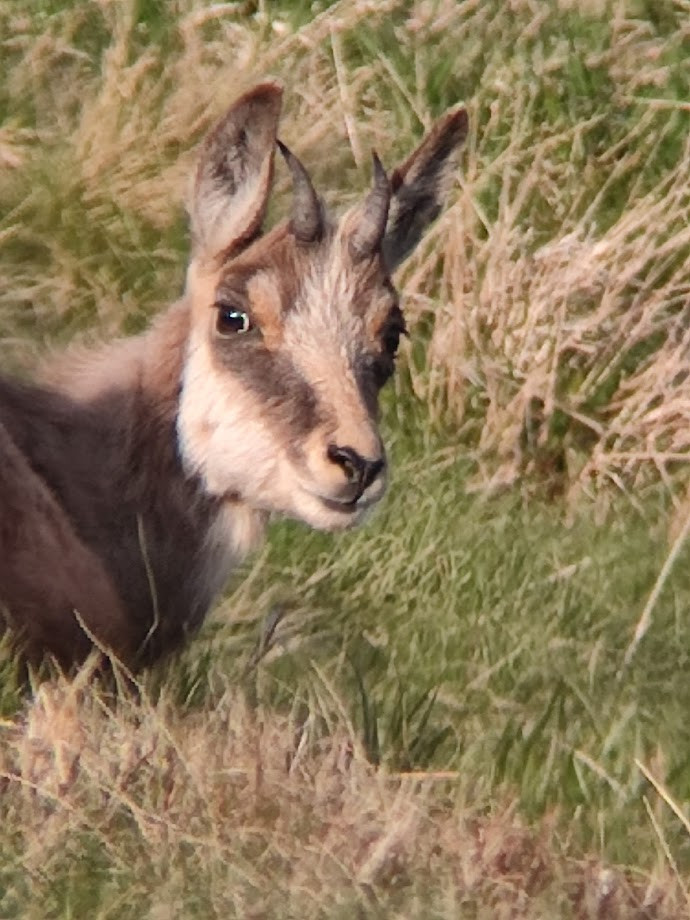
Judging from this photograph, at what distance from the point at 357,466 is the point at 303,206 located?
67 centimetres

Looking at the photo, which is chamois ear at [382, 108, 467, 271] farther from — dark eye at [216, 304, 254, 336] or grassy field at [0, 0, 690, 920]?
grassy field at [0, 0, 690, 920]

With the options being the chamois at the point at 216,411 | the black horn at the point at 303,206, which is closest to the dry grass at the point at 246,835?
the chamois at the point at 216,411

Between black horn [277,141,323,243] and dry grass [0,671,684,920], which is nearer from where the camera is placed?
dry grass [0,671,684,920]

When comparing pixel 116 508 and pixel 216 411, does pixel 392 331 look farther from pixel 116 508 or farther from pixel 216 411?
pixel 116 508

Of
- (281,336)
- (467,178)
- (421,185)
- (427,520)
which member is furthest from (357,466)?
(467,178)

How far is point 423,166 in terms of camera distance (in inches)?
248

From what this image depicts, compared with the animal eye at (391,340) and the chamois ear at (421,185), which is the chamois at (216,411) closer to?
the animal eye at (391,340)

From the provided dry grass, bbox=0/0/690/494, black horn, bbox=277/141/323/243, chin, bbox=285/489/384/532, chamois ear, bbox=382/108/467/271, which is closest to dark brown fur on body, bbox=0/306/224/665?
chin, bbox=285/489/384/532

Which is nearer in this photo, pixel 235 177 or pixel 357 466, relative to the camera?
pixel 357 466

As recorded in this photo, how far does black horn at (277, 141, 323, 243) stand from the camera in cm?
580

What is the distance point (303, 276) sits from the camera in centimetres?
588

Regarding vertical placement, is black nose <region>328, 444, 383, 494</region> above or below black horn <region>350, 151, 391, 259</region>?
below

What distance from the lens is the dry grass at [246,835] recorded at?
4.55 metres

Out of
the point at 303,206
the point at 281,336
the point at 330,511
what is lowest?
the point at 330,511
